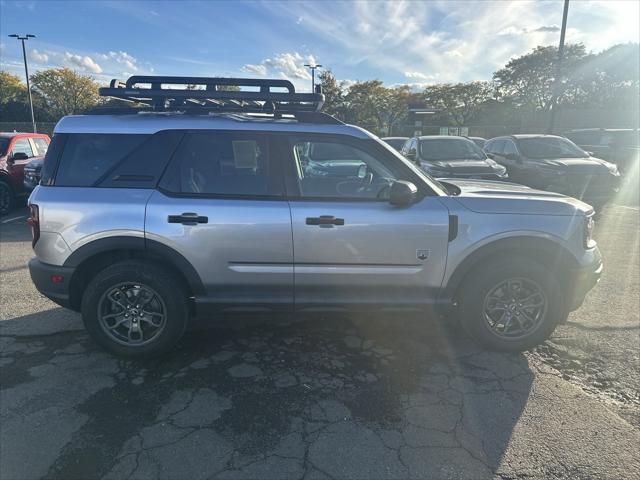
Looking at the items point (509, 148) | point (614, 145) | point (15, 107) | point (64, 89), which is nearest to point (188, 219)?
point (509, 148)

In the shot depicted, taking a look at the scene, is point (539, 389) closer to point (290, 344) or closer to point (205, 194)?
point (290, 344)

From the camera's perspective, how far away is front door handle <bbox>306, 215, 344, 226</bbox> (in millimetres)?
3309

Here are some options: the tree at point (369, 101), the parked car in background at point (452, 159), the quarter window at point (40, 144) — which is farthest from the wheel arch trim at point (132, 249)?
the tree at point (369, 101)

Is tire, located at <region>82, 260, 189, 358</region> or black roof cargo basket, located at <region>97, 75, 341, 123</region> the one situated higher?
black roof cargo basket, located at <region>97, 75, 341, 123</region>

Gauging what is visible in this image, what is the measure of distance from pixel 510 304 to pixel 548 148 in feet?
27.8

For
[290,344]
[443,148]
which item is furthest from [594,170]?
[290,344]

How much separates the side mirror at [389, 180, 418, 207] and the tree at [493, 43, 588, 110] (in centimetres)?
5312

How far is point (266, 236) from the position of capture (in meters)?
3.31

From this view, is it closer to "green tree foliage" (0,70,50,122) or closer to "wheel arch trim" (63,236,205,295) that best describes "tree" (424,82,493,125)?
"green tree foliage" (0,70,50,122)

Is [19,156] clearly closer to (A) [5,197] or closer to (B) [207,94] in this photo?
(A) [5,197]

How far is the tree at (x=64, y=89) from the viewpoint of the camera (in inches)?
1721

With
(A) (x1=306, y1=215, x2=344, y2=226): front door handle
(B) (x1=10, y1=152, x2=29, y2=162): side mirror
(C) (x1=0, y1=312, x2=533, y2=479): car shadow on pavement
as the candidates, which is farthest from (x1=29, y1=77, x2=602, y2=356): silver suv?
(B) (x1=10, y1=152, x2=29, y2=162): side mirror

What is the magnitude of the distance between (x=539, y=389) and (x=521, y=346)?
527 millimetres

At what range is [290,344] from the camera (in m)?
3.72
